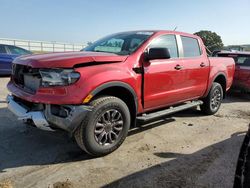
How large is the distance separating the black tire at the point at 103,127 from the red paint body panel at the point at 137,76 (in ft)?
0.93

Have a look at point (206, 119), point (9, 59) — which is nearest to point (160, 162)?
point (206, 119)

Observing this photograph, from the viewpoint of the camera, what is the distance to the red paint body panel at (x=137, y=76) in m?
3.80

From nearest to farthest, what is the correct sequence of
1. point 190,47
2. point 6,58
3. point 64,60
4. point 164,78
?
point 64,60, point 164,78, point 190,47, point 6,58

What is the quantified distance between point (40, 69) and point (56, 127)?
A: 809 millimetres

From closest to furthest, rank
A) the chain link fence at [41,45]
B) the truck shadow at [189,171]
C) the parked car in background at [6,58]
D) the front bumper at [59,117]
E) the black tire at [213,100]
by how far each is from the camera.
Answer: the truck shadow at [189,171] → the front bumper at [59,117] → the black tire at [213,100] → the parked car in background at [6,58] → the chain link fence at [41,45]

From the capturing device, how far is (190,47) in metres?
5.97

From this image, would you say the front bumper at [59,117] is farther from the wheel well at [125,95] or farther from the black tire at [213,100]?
the black tire at [213,100]

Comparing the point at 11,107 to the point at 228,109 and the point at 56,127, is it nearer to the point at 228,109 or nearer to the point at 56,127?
the point at 56,127

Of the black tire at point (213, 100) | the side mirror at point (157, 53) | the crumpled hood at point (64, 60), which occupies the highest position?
the side mirror at point (157, 53)

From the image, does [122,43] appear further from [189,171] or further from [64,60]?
[189,171]

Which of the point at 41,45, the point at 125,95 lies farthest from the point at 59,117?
the point at 41,45

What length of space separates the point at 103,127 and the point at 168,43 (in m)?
2.20

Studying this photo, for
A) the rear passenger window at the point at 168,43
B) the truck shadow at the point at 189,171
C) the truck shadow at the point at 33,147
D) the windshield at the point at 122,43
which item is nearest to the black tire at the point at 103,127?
the truck shadow at the point at 33,147

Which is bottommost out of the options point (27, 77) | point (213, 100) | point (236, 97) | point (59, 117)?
point (236, 97)
